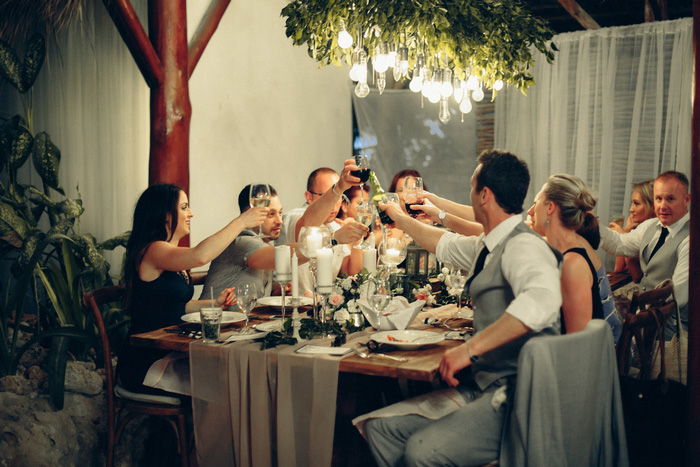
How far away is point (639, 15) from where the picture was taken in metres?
6.63

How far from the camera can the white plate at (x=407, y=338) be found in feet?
7.33

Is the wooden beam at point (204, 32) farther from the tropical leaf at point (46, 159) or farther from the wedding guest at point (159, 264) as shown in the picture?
the wedding guest at point (159, 264)

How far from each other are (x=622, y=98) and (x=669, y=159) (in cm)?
74

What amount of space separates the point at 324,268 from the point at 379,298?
0.25 m

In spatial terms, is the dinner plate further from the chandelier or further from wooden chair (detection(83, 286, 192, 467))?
the chandelier

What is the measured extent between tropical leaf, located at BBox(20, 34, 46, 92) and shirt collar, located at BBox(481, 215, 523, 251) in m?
2.88

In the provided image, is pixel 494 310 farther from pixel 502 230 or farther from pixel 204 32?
pixel 204 32

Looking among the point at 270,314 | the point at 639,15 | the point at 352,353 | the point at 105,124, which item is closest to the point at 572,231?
the point at 352,353

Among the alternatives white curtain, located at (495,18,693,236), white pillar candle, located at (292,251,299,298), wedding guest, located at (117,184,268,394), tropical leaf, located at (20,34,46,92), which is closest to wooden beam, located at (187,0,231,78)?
tropical leaf, located at (20,34,46,92)

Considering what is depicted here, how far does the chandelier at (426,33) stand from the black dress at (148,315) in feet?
4.96

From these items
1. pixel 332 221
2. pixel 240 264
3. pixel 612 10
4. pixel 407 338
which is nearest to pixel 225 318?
pixel 240 264

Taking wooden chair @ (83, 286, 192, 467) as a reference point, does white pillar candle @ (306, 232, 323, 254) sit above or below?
above

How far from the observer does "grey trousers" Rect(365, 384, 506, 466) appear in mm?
1943

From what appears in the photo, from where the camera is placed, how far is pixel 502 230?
216 centimetres
